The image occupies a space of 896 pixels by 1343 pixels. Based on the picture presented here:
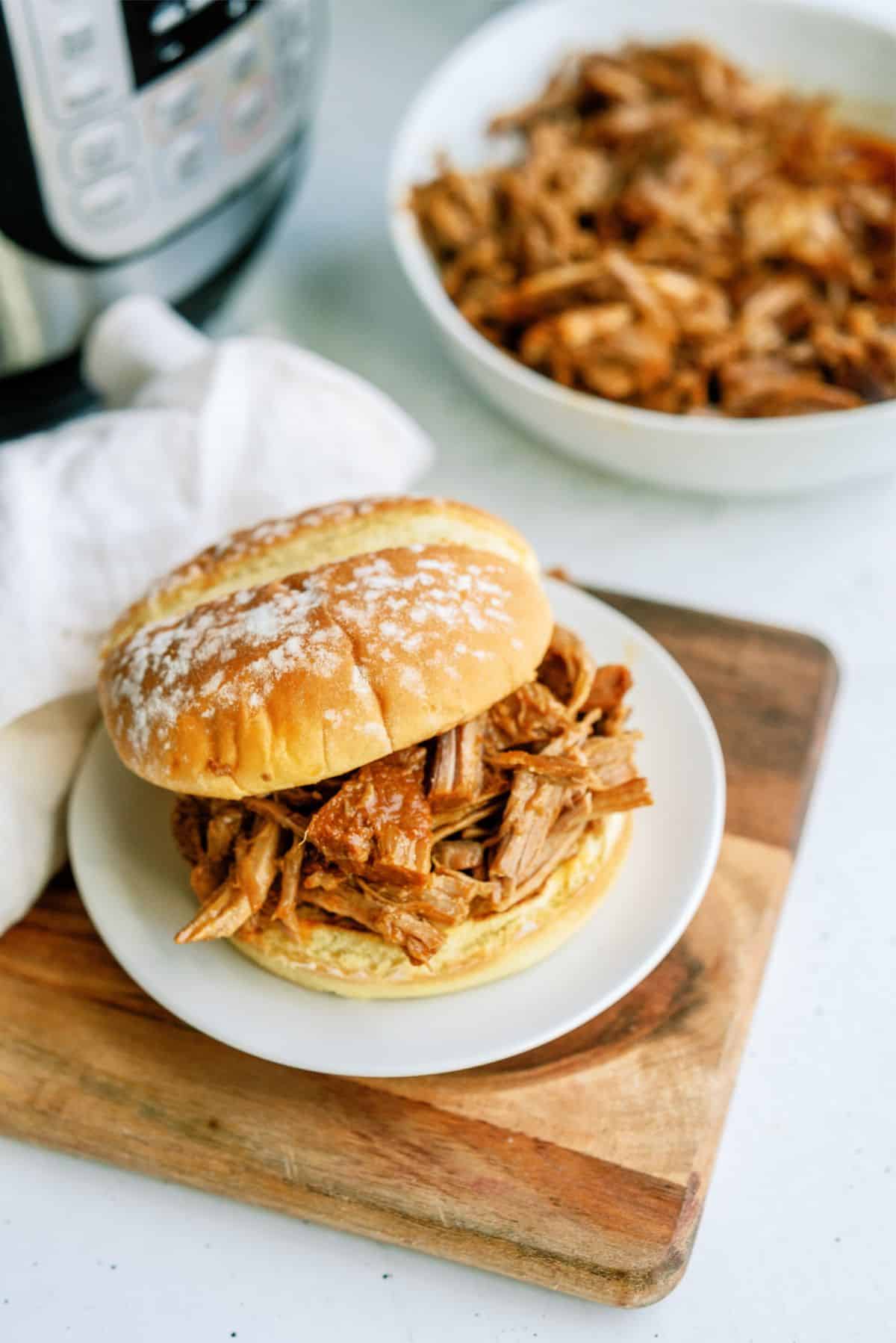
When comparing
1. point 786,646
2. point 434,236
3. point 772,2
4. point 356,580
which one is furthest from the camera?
point 772,2

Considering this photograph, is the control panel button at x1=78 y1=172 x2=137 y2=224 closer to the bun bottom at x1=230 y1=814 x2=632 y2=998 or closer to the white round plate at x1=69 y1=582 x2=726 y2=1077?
the white round plate at x1=69 y1=582 x2=726 y2=1077

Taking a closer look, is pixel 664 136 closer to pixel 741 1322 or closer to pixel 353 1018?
pixel 353 1018

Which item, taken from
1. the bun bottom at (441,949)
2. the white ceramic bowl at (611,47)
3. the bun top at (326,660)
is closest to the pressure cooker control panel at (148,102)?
the white ceramic bowl at (611,47)

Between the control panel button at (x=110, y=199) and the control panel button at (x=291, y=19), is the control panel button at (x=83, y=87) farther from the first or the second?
the control panel button at (x=291, y=19)

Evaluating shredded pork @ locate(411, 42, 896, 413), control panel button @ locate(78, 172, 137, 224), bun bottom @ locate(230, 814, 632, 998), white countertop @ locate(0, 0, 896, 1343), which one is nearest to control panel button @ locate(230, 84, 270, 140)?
control panel button @ locate(78, 172, 137, 224)

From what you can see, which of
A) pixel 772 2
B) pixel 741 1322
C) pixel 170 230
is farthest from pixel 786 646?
pixel 772 2

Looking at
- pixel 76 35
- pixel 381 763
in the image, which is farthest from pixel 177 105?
pixel 381 763
